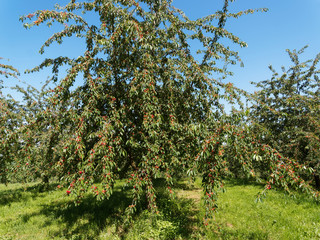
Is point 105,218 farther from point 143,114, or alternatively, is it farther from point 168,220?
point 143,114

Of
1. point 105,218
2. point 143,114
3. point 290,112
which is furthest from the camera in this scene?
point 290,112

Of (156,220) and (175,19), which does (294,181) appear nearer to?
(156,220)

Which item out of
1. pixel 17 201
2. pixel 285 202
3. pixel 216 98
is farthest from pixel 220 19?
pixel 17 201

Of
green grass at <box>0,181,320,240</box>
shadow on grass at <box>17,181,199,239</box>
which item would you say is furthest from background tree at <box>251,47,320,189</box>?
shadow on grass at <box>17,181,199,239</box>

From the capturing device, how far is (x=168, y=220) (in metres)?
6.08

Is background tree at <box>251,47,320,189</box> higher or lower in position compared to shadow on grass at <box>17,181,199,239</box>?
higher

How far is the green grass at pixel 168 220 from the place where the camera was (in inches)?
214

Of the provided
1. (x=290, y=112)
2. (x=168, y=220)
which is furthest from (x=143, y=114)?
(x=290, y=112)

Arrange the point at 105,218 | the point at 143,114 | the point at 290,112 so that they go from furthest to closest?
1. the point at 290,112
2. the point at 105,218
3. the point at 143,114

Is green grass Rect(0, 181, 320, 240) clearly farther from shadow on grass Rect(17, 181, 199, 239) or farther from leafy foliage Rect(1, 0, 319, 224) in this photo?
leafy foliage Rect(1, 0, 319, 224)

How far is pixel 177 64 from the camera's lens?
5262 millimetres

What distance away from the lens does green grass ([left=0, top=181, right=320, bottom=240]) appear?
5426 millimetres

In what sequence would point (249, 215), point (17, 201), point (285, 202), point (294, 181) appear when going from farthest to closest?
1. point (17, 201)
2. point (285, 202)
3. point (249, 215)
4. point (294, 181)

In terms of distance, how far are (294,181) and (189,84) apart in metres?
3.33
